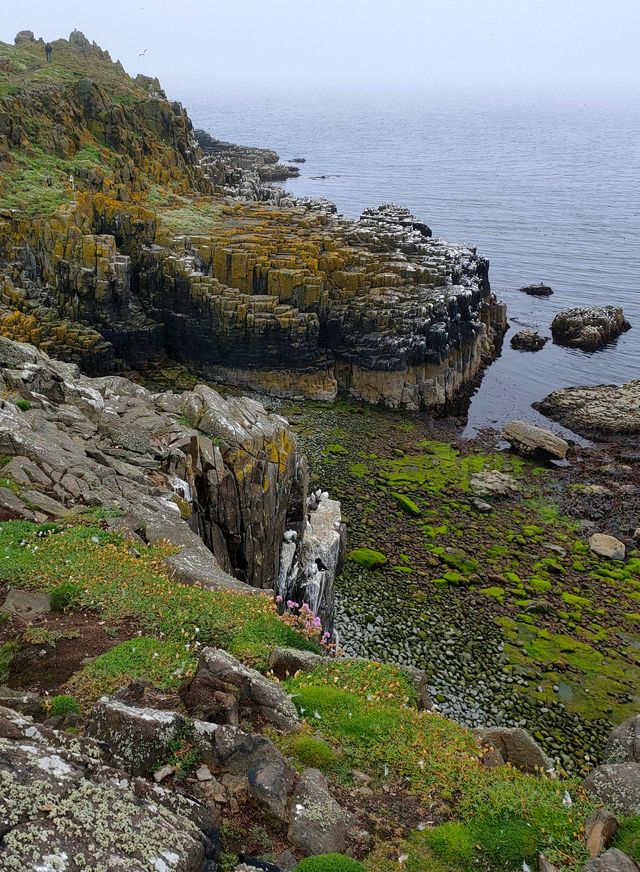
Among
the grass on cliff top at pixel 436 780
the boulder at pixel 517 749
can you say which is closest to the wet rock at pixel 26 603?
the grass on cliff top at pixel 436 780

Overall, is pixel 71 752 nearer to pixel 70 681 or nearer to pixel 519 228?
pixel 70 681

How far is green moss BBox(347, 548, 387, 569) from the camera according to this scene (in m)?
40.0

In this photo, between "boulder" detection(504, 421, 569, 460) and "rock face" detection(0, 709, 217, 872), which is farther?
"boulder" detection(504, 421, 569, 460)

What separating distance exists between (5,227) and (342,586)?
45492mm

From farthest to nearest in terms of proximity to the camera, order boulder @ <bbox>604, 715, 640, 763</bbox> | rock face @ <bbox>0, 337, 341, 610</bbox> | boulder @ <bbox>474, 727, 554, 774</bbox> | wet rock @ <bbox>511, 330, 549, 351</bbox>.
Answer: wet rock @ <bbox>511, 330, 549, 351</bbox> < rock face @ <bbox>0, 337, 341, 610</bbox> < boulder @ <bbox>604, 715, 640, 763</bbox> < boulder @ <bbox>474, 727, 554, 774</bbox>

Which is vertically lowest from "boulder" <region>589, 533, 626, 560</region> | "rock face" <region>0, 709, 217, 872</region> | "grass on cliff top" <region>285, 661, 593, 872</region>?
"boulder" <region>589, 533, 626, 560</region>

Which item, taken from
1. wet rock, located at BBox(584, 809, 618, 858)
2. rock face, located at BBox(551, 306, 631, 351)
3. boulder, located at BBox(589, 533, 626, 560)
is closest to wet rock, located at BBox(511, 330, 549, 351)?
rock face, located at BBox(551, 306, 631, 351)

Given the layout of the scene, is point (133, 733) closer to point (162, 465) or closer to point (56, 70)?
point (162, 465)

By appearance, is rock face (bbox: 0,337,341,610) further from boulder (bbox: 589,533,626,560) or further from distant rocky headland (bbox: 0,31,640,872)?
boulder (bbox: 589,533,626,560)

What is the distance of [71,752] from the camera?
30.6 ft

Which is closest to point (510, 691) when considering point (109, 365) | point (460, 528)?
point (460, 528)

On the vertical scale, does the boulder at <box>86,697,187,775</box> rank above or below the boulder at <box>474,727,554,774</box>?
above

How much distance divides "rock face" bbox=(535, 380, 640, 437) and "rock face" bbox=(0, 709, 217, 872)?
188ft

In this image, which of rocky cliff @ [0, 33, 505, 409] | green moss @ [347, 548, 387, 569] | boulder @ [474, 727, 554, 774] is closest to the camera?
boulder @ [474, 727, 554, 774]
